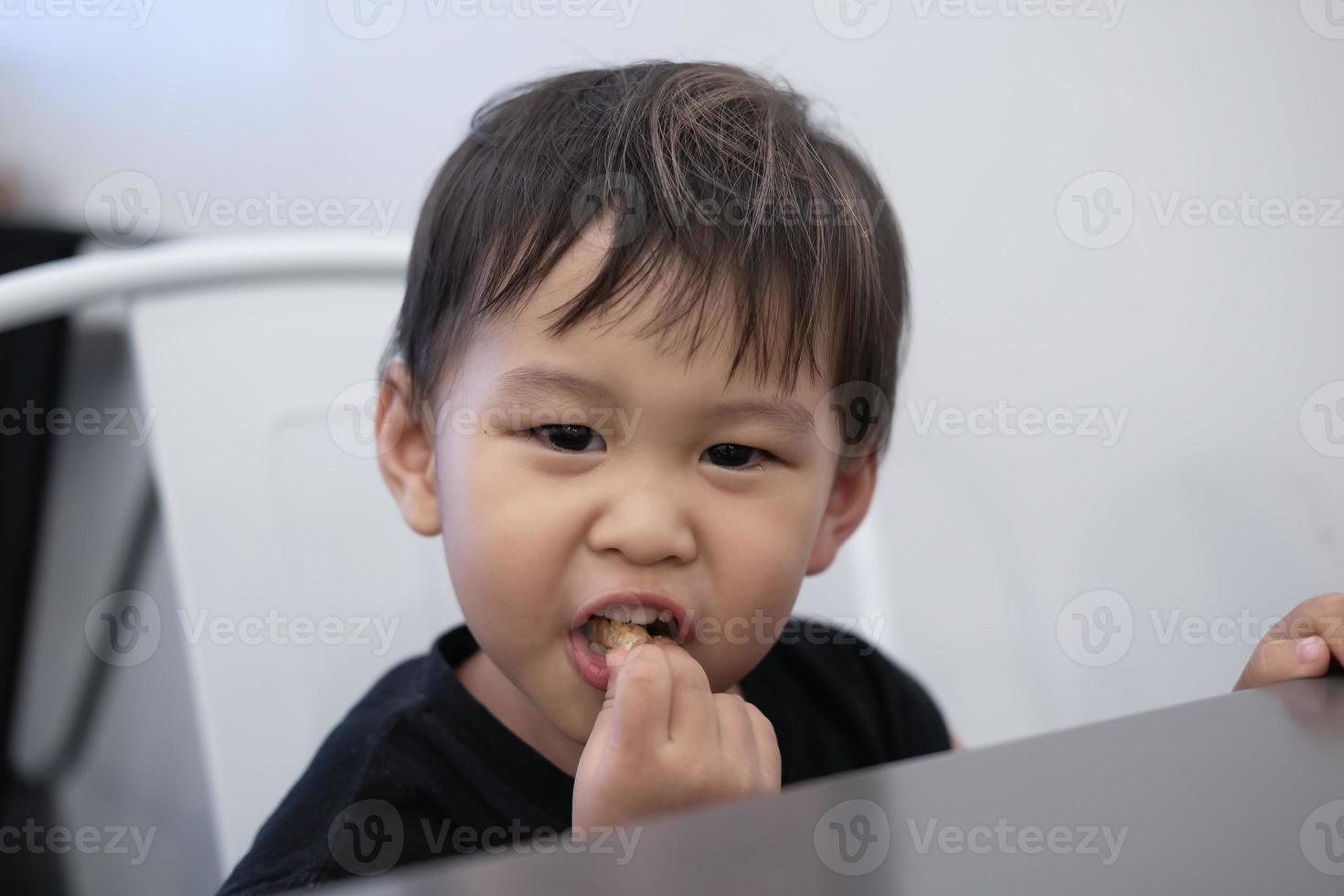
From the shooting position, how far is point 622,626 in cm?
65

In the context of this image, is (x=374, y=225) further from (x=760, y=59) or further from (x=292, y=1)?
(x=760, y=59)

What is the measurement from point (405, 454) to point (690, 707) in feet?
1.24

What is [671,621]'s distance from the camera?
674 millimetres

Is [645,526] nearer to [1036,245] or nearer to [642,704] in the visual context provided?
[642,704]

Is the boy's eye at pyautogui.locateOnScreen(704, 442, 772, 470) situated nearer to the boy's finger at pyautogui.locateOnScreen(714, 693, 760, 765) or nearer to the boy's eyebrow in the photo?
the boy's eyebrow

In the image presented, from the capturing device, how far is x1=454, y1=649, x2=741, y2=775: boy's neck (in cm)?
81

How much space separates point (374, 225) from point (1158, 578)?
105 centimetres

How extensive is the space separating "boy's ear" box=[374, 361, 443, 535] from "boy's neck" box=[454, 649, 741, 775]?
116 mm

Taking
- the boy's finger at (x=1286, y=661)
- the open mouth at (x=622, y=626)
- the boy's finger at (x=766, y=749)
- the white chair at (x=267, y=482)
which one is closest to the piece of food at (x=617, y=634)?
the open mouth at (x=622, y=626)

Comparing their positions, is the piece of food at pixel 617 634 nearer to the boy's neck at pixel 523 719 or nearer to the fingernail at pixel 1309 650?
the boy's neck at pixel 523 719

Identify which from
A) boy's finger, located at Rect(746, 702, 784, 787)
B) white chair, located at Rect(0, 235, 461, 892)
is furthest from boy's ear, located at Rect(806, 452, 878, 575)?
white chair, located at Rect(0, 235, 461, 892)

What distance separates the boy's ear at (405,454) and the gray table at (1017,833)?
535 mm

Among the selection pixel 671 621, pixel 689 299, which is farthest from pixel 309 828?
pixel 689 299

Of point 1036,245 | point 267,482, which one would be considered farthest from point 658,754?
point 1036,245
